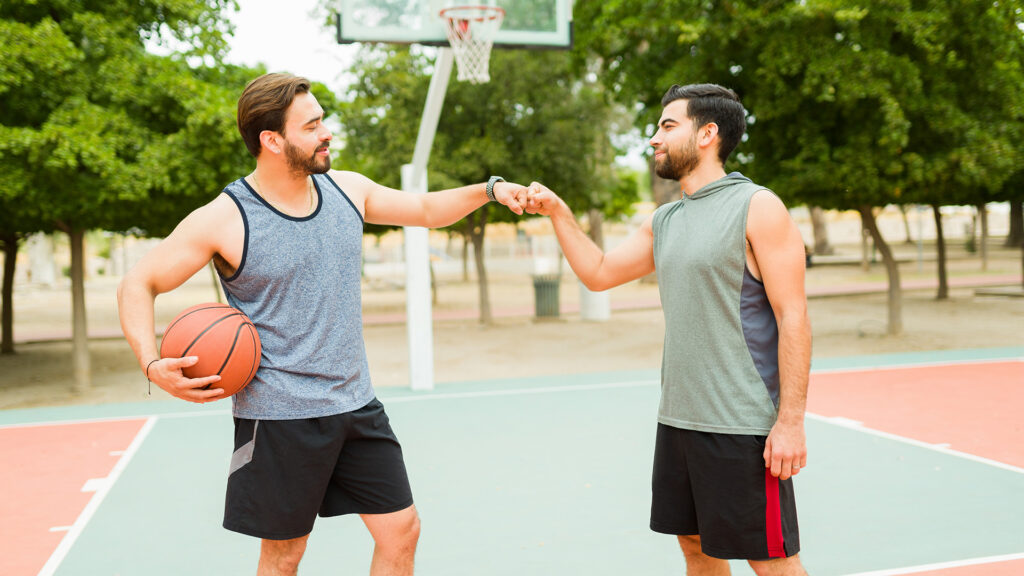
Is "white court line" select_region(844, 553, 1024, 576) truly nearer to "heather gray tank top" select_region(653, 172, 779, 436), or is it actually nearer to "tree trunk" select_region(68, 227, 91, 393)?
"heather gray tank top" select_region(653, 172, 779, 436)

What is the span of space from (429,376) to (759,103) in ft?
20.7

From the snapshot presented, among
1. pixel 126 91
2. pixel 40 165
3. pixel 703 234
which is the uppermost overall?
pixel 126 91

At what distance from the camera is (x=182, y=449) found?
25.1 ft

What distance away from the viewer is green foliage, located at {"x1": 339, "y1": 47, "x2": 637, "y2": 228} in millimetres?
17422

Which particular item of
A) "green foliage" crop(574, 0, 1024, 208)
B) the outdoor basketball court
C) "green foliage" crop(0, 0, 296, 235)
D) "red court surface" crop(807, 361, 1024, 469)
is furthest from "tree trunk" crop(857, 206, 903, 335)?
"green foliage" crop(0, 0, 296, 235)

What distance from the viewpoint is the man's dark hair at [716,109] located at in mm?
3000

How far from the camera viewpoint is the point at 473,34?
8359 mm

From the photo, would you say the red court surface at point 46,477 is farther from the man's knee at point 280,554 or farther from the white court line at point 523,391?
the white court line at point 523,391

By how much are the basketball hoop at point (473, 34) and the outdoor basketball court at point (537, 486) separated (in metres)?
3.55

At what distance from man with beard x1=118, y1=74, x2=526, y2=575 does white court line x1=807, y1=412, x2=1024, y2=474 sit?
5.17 meters

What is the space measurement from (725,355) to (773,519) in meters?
0.56

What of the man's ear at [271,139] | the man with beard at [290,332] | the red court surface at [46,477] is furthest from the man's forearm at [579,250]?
the red court surface at [46,477]

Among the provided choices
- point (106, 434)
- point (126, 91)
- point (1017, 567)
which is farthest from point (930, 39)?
point (106, 434)

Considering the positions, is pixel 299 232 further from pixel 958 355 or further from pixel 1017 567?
pixel 958 355
